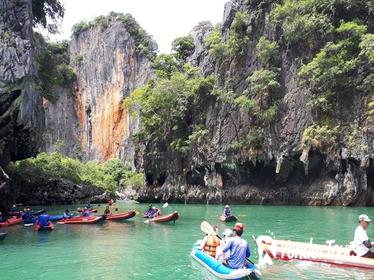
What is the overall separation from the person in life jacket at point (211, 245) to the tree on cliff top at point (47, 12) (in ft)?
76.9

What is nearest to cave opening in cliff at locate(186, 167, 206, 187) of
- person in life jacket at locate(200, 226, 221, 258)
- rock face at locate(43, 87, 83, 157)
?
person in life jacket at locate(200, 226, 221, 258)

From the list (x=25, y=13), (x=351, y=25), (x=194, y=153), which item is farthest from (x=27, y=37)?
(x=351, y=25)

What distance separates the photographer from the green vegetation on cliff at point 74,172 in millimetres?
40666

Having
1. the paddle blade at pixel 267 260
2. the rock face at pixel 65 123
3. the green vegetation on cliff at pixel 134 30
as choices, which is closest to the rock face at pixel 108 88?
the green vegetation on cliff at pixel 134 30

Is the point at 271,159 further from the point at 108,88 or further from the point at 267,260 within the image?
the point at 108,88

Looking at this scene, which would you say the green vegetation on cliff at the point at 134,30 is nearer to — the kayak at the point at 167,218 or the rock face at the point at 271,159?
the rock face at the point at 271,159

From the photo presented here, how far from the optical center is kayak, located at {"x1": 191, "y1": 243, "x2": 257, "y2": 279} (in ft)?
31.8

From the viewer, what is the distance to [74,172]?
4784 cm

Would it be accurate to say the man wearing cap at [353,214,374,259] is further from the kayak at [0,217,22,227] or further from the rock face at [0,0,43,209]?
the kayak at [0,217,22,227]

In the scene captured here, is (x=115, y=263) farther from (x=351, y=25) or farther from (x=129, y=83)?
(x=129, y=83)

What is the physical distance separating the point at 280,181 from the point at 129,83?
105ft

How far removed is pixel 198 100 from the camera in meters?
41.2

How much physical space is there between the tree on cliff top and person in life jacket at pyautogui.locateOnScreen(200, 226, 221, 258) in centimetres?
2342

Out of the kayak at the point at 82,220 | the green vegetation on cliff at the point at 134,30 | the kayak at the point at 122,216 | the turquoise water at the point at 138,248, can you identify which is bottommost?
the turquoise water at the point at 138,248
